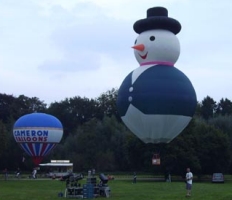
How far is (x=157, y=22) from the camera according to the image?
22031mm

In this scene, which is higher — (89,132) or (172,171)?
(89,132)

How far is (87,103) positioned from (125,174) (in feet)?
99.3

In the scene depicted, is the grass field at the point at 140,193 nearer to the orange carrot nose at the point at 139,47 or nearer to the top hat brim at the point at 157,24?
the orange carrot nose at the point at 139,47

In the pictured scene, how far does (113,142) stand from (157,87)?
43175mm

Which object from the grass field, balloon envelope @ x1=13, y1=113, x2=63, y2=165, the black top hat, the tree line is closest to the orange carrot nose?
the black top hat

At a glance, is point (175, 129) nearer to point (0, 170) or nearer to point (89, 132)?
point (89, 132)

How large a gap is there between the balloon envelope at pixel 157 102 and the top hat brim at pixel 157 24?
1.71 m

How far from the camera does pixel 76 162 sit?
62375 millimetres

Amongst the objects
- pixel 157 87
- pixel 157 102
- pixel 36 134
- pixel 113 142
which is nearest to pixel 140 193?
pixel 157 102

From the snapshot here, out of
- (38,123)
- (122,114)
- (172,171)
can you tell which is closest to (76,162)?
(172,171)

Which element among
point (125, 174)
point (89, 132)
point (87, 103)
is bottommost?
point (125, 174)

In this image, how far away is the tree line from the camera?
46781 millimetres

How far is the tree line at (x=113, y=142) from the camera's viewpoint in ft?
153

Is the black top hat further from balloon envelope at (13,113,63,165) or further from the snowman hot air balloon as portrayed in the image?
balloon envelope at (13,113,63,165)
